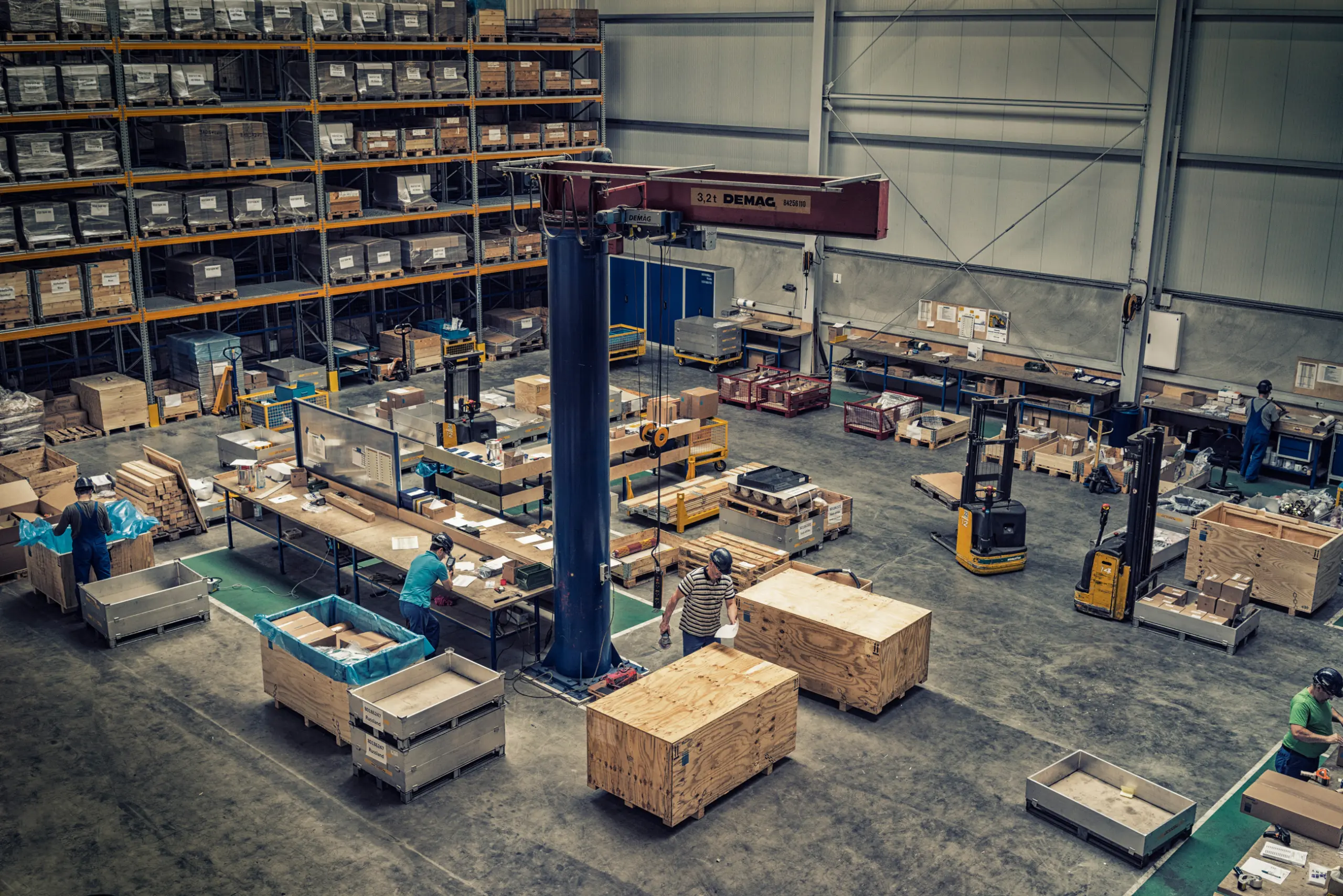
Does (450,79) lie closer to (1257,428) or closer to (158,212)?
(158,212)

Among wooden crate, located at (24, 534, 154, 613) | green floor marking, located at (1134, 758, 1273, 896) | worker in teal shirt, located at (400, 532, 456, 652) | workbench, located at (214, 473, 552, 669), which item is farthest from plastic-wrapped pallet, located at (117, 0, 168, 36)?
green floor marking, located at (1134, 758, 1273, 896)

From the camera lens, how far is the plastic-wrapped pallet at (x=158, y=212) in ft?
64.6

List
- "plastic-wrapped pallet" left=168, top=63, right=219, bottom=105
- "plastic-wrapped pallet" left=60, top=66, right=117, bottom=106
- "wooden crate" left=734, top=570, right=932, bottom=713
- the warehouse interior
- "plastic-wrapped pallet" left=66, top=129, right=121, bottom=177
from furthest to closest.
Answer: "plastic-wrapped pallet" left=168, top=63, right=219, bottom=105, "plastic-wrapped pallet" left=66, top=129, right=121, bottom=177, "plastic-wrapped pallet" left=60, top=66, right=117, bottom=106, "wooden crate" left=734, top=570, right=932, bottom=713, the warehouse interior

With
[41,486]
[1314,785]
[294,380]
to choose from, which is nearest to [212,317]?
[294,380]

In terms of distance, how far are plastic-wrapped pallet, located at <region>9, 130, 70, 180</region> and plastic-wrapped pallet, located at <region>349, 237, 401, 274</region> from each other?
5.19 metres

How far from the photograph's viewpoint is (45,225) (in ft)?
61.4

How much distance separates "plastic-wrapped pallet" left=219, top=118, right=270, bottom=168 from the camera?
67.4 feet

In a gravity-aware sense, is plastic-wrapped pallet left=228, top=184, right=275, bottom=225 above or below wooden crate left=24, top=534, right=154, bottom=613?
above

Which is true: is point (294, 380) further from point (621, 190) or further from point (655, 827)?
point (655, 827)

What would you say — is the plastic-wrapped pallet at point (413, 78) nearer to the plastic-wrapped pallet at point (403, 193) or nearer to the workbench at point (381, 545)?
the plastic-wrapped pallet at point (403, 193)

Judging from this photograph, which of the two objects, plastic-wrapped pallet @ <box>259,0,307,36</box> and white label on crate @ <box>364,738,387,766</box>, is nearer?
white label on crate @ <box>364,738,387,766</box>

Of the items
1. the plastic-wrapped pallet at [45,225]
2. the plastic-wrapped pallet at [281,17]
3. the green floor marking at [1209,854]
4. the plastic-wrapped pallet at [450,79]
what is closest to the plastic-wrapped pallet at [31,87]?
the plastic-wrapped pallet at [45,225]

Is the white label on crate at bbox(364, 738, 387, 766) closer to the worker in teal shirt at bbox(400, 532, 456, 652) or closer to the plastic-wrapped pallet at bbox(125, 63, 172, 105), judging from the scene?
the worker in teal shirt at bbox(400, 532, 456, 652)

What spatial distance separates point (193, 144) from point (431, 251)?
467 cm
